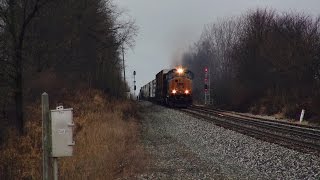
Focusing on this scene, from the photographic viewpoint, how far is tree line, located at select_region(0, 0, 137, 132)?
18828mm

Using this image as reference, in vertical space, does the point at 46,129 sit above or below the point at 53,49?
below

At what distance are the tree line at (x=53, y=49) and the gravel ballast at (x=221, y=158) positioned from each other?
227 inches

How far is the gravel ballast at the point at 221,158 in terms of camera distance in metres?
11.5

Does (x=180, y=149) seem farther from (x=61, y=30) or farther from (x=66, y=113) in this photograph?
(x=61, y=30)

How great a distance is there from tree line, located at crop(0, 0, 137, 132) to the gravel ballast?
5.77m

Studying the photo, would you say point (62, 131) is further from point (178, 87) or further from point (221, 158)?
point (178, 87)

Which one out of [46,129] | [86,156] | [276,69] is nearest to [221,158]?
[86,156]

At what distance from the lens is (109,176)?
10.7 m

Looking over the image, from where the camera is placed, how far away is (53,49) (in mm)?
23875

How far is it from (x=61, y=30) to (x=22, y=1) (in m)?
11.6

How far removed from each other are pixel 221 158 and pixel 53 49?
12258 mm

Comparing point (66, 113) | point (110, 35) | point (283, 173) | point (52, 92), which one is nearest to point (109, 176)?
point (283, 173)

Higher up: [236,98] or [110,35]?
[110,35]

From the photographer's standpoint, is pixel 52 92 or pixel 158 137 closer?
pixel 158 137
